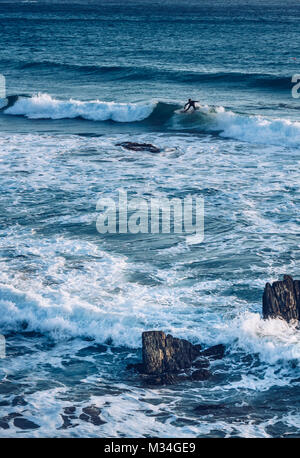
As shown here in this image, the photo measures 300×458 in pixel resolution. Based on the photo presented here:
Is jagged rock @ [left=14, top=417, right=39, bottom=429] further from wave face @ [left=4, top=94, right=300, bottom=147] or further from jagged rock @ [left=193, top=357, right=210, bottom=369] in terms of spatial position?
wave face @ [left=4, top=94, right=300, bottom=147]

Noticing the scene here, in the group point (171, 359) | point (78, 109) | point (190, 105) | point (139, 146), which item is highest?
point (190, 105)

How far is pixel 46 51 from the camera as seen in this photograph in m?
56.5

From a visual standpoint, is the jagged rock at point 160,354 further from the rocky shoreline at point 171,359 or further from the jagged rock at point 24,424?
the jagged rock at point 24,424

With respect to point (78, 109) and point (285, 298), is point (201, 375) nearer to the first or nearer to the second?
point (285, 298)

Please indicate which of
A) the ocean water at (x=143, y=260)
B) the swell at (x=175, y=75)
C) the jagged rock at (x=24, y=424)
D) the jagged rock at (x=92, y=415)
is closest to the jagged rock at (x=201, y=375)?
the ocean water at (x=143, y=260)

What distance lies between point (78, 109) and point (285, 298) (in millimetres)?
24024

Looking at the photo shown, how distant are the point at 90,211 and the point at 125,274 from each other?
4.77 m

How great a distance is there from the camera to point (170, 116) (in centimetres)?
3164

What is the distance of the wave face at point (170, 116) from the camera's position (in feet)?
90.5

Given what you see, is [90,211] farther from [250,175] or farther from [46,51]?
[46,51]

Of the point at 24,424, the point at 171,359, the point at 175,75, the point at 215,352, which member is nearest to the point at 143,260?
the point at 215,352

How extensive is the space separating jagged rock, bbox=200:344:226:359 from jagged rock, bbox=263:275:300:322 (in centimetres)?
114

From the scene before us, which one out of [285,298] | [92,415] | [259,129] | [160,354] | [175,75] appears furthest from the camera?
[175,75]

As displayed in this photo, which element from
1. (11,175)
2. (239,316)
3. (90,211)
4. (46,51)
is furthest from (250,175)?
(46,51)
